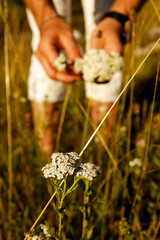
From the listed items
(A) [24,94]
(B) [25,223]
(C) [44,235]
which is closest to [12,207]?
(B) [25,223]

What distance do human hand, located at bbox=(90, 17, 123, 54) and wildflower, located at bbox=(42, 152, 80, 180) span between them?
0.70 m

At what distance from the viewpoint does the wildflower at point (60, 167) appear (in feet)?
1.82

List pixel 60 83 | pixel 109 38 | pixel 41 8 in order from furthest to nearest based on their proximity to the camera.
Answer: pixel 60 83, pixel 41 8, pixel 109 38

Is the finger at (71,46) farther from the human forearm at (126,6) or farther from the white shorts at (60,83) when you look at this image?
the white shorts at (60,83)

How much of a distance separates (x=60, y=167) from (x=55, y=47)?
2.60ft

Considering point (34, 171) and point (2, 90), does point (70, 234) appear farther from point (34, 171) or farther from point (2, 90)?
point (2, 90)

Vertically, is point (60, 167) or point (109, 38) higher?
point (109, 38)

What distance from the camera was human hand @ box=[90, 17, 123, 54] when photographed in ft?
3.78

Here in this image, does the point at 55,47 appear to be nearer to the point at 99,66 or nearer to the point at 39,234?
the point at 99,66

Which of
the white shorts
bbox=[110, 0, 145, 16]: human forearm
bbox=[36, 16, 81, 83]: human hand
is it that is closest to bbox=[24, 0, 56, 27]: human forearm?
bbox=[36, 16, 81, 83]: human hand

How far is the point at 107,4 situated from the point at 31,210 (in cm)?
152

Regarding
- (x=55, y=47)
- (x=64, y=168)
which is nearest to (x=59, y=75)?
(x=55, y=47)

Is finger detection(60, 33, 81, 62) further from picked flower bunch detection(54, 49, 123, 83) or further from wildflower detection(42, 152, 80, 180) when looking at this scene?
wildflower detection(42, 152, 80, 180)

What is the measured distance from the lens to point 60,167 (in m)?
0.56
